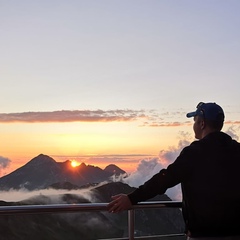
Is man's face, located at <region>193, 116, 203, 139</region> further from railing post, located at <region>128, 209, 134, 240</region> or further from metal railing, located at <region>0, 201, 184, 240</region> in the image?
railing post, located at <region>128, 209, 134, 240</region>

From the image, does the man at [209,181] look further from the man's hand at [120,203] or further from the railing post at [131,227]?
the railing post at [131,227]

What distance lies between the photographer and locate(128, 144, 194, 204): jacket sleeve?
2844mm

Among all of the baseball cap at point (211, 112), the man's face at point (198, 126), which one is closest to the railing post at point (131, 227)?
the man's face at point (198, 126)

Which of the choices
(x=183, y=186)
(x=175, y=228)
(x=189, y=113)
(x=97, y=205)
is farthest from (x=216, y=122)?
Answer: (x=175, y=228)

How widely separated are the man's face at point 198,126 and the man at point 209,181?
0.03 metres

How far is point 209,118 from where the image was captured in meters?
2.93

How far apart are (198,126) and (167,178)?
1.17ft

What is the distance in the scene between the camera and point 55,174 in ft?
353

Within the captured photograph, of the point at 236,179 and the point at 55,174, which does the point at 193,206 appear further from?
the point at 55,174

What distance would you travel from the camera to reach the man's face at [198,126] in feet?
9.76

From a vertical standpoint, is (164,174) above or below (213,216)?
above

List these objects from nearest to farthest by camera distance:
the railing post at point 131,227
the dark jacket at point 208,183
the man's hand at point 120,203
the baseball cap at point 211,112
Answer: the dark jacket at point 208,183, the baseball cap at point 211,112, the man's hand at point 120,203, the railing post at point 131,227

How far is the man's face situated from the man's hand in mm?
542

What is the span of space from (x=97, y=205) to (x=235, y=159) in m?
0.92
